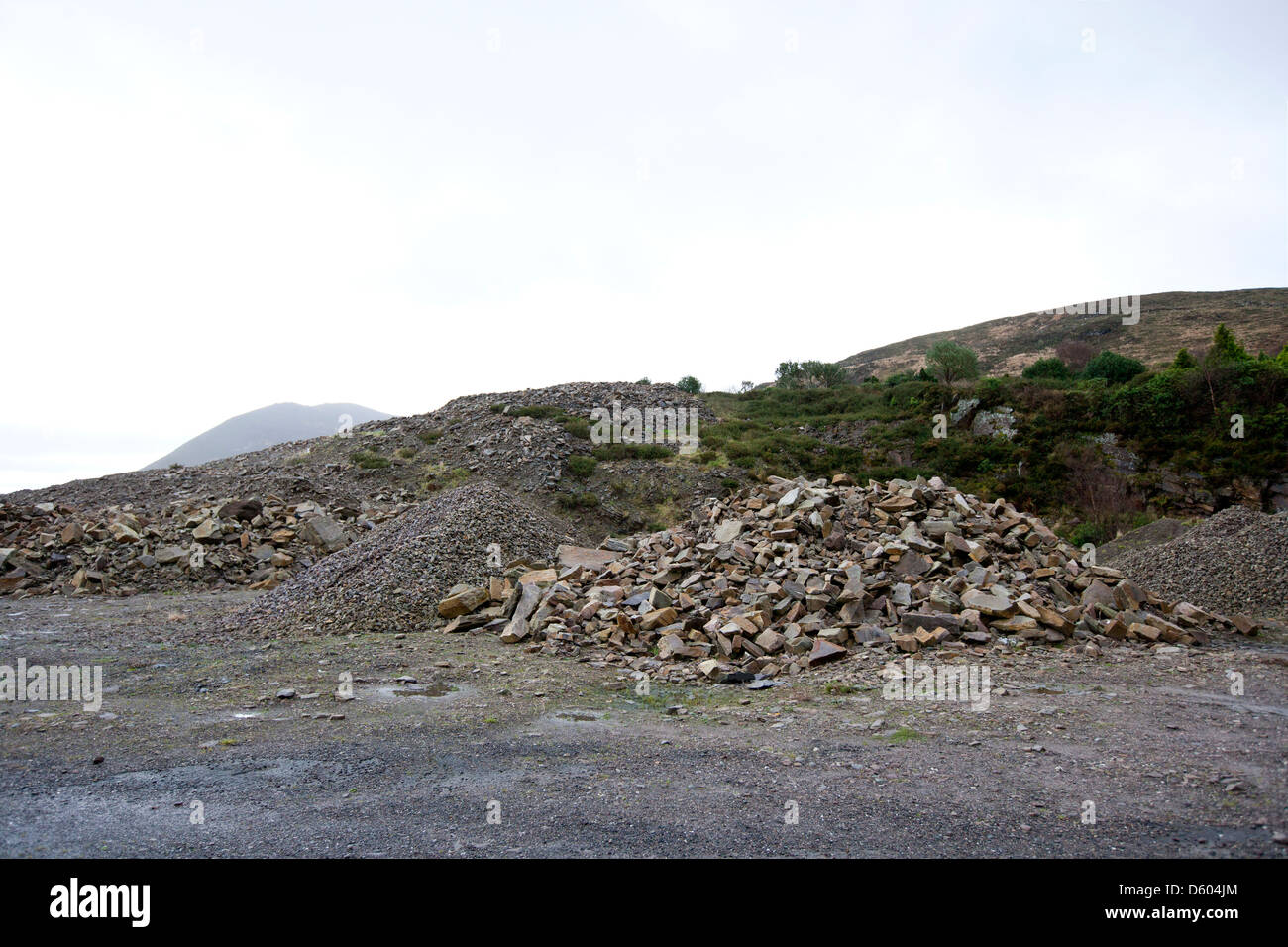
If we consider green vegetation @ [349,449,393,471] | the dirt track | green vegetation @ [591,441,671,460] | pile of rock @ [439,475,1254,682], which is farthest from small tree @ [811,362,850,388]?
the dirt track

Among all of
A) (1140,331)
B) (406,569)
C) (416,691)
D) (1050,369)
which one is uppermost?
(1140,331)

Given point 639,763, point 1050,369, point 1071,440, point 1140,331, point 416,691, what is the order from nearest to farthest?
1. point 639,763
2. point 416,691
3. point 1071,440
4. point 1050,369
5. point 1140,331

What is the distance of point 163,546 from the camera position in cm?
1401

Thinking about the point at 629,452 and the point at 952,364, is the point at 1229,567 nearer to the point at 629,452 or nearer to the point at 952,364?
the point at 629,452

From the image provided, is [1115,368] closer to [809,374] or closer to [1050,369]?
[1050,369]

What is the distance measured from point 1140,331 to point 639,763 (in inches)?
2480

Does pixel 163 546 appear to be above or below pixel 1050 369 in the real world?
below

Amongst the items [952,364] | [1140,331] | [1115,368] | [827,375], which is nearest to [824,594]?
[952,364]

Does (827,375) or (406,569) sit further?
(827,375)

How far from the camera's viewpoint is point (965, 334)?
235ft

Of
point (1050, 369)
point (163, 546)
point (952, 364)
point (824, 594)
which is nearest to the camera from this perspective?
point (824, 594)

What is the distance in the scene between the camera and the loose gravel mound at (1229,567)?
33.1ft

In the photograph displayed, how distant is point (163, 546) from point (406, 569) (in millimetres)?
6951

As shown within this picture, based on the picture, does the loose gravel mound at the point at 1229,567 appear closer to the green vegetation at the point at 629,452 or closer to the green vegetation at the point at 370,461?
the green vegetation at the point at 629,452
